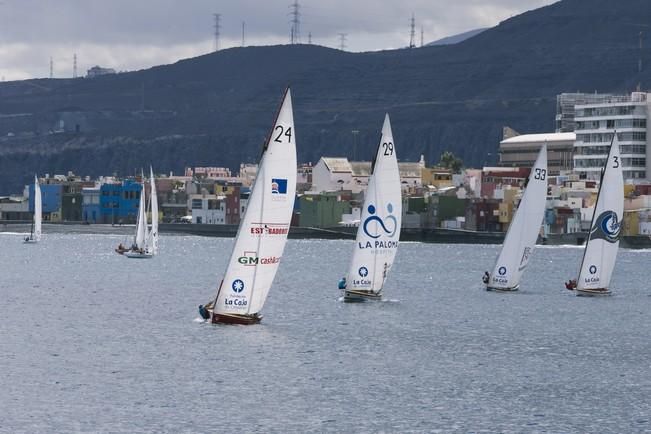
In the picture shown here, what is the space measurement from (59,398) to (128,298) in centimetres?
4257

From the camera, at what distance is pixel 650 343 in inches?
2771

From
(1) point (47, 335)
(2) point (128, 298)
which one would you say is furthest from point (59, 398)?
(2) point (128, 298)

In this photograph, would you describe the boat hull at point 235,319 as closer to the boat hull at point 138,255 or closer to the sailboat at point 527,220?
the sailboat at point 527,220

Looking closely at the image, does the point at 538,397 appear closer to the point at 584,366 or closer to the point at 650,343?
the point at 584,366

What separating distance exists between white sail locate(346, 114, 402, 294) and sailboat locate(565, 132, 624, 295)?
41.3 feet

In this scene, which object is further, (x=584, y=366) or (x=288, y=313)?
(x=288, y=313)

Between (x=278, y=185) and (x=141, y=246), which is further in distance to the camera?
(x=141, y=246)

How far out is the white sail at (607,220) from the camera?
3364 inches

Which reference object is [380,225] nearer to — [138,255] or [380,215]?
[380,215]

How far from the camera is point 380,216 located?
77750 mm

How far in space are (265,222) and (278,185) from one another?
4.99 ft

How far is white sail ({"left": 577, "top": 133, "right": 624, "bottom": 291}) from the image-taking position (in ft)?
280

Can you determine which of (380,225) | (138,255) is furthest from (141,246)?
(380,225)

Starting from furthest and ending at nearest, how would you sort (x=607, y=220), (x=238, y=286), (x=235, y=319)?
(x=607, y=220)
(x=235, y=319)
(x=238, y=286)
